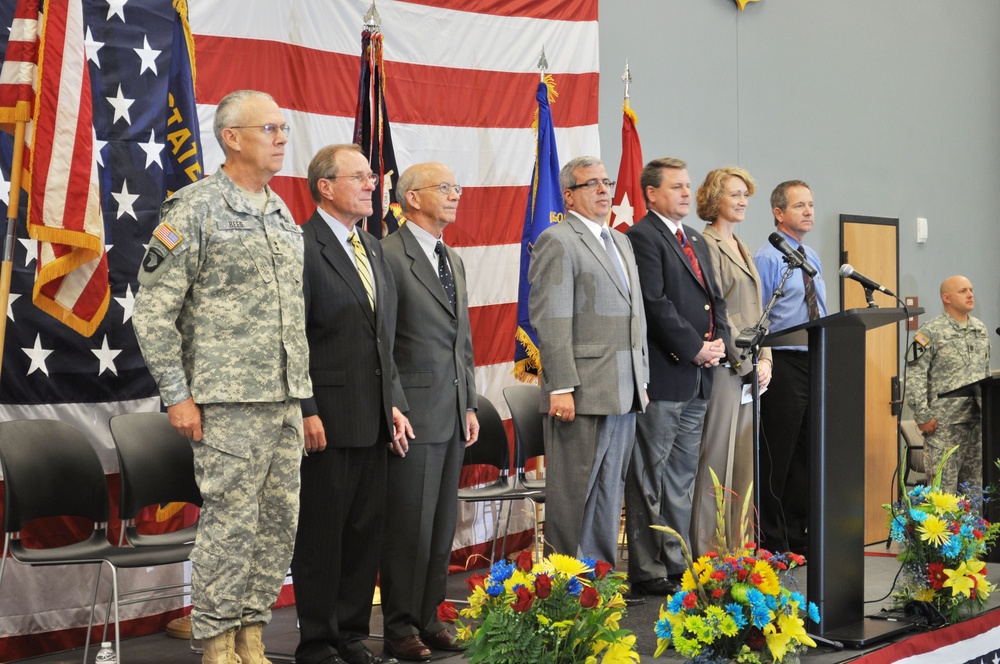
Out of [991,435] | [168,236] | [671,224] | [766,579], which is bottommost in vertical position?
[766,579]

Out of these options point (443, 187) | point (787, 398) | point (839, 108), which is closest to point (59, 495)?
point (443, 187)

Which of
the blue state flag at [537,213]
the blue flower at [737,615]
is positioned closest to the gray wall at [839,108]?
the blue state flag at [537,213]

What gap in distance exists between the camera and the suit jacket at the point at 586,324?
4371 millimetres

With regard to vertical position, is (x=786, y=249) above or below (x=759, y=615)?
above

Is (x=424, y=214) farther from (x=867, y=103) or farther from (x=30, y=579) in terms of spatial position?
(x=867, y=103)

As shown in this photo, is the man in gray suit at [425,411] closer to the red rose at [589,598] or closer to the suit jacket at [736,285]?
the red rose at [589,598]

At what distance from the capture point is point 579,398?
172 inches

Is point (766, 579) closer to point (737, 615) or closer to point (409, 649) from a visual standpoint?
point (737, 615)

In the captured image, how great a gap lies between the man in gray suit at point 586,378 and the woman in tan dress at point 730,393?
0.61 m

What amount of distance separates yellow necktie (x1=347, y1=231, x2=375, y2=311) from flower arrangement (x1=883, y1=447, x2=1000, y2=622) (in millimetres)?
2054

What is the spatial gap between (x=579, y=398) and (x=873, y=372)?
4.89 meters

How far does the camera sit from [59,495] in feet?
12.5

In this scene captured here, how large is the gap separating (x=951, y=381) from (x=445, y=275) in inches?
162

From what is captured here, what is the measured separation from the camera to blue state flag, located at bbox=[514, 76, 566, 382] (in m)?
5.48
